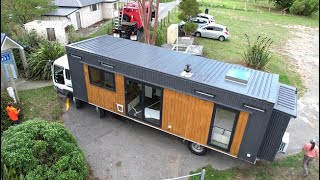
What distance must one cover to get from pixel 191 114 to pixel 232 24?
26700 mm

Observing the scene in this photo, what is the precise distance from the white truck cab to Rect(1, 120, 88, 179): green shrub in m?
4.54

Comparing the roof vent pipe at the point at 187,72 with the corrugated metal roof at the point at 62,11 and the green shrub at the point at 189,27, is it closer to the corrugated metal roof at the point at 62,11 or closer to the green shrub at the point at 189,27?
the green shrub at the point at 189,27

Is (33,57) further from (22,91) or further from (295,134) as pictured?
(295,134)

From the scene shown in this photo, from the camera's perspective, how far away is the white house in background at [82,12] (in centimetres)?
2458

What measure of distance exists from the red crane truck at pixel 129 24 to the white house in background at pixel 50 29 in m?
4.86

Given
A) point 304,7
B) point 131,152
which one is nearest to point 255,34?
point 304,7

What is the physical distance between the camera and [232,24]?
111ft

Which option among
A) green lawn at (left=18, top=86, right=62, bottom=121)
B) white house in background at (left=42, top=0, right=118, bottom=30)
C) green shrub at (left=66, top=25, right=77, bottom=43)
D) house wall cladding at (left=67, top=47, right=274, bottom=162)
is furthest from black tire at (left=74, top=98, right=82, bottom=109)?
white house in background at (left=42, top=0, right=118, bottom=30)

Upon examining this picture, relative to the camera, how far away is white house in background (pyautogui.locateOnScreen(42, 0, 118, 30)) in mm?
24578

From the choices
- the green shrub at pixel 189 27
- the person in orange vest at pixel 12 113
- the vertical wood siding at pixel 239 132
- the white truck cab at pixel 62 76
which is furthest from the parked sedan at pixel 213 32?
the person in orange vest at pixel 12 113

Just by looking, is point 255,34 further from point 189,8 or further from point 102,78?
point 102,78

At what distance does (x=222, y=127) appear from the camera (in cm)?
1001

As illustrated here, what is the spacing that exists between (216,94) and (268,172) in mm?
3977

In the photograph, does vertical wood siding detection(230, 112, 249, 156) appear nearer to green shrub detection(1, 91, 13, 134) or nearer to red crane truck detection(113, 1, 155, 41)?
green shrub detection(1, 91, 13, 134)
